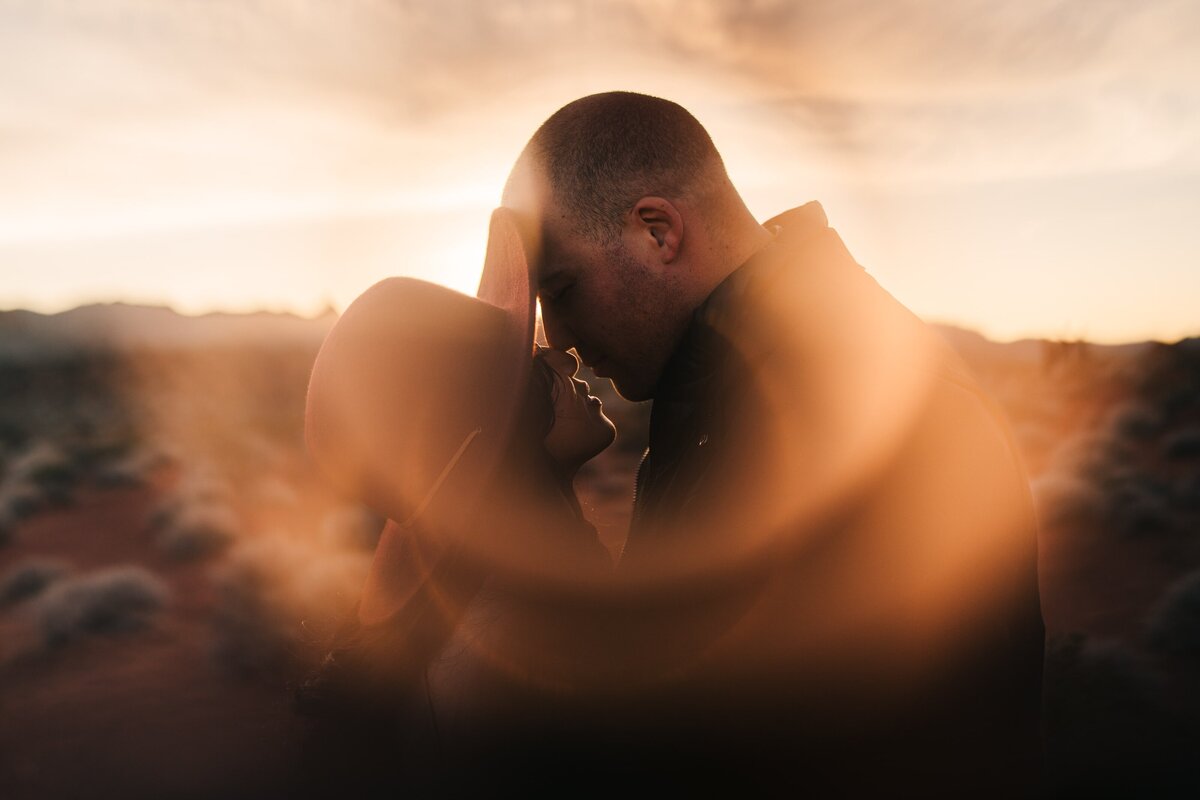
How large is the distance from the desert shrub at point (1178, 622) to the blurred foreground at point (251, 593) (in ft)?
0.06

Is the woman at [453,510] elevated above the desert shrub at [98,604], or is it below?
above

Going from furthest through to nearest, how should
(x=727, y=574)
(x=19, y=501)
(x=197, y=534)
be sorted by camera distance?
Answer: 1. (x=19, y=501)
2. (x=197, y=534)
3. (x=727, y=574)

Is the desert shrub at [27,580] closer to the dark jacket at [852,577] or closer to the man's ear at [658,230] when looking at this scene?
the man's ear at [658,230]

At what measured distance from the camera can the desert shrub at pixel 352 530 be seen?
A: 10.9m

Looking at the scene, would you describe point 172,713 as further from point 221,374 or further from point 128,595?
point 221,374

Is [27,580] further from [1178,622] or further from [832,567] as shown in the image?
[1178,622]

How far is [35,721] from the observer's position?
21.8ft

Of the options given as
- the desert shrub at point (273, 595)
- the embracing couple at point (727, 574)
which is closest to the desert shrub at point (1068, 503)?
the desert shrub at point (273, 595)

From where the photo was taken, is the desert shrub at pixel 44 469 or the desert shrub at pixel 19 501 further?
the desert shrub at pixel 44 469

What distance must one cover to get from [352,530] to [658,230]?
398 inches

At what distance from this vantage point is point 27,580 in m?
9.64

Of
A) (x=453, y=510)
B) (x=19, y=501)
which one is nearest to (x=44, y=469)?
(x=19, y=501)

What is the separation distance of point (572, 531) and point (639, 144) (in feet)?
3.21

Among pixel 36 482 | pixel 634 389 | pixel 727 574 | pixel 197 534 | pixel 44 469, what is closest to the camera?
pixel 727 574
